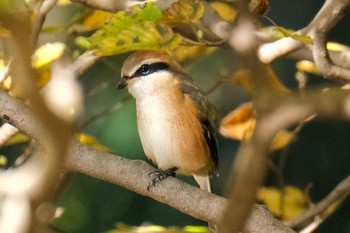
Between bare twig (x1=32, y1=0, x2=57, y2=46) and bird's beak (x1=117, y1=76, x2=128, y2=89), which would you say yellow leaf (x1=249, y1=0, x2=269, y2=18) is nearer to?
bare twig (x1=32, y1=0, x2=57, y2=46)

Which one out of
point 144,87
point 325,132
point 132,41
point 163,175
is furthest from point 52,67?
point 325,132

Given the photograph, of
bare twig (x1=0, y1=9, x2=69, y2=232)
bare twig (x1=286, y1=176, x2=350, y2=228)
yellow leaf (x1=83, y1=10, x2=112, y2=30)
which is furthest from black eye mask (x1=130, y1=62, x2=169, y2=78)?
bare twig (x1=0, y1=9, x2=69, y2=232)

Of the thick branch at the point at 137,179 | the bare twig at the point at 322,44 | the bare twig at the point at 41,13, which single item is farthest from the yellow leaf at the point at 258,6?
the bare twig at the point at 41,13

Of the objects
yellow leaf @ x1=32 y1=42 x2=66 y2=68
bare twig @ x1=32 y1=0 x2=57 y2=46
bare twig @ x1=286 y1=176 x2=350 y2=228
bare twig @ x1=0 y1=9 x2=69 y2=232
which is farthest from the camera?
bare twig @ x1=286 y1=176 x2=350 y2=228

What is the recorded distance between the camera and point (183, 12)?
38.4 inches

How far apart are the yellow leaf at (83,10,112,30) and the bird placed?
98 millimetres

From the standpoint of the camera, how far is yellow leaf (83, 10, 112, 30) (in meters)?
1.44

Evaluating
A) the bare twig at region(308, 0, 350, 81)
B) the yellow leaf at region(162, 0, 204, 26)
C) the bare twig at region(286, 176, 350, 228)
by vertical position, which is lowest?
the bare twig at region(286, 176, 350, 228)

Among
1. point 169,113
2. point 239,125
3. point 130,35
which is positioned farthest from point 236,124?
point 130,35

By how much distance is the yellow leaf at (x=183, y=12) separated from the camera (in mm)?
975

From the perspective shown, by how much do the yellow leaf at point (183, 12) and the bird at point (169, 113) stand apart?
1.55 ft

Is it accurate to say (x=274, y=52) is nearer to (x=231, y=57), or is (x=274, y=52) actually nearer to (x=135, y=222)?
(x=231, y=57)

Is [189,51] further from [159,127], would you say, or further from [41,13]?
[41,13]

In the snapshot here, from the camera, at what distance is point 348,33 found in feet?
6.72
